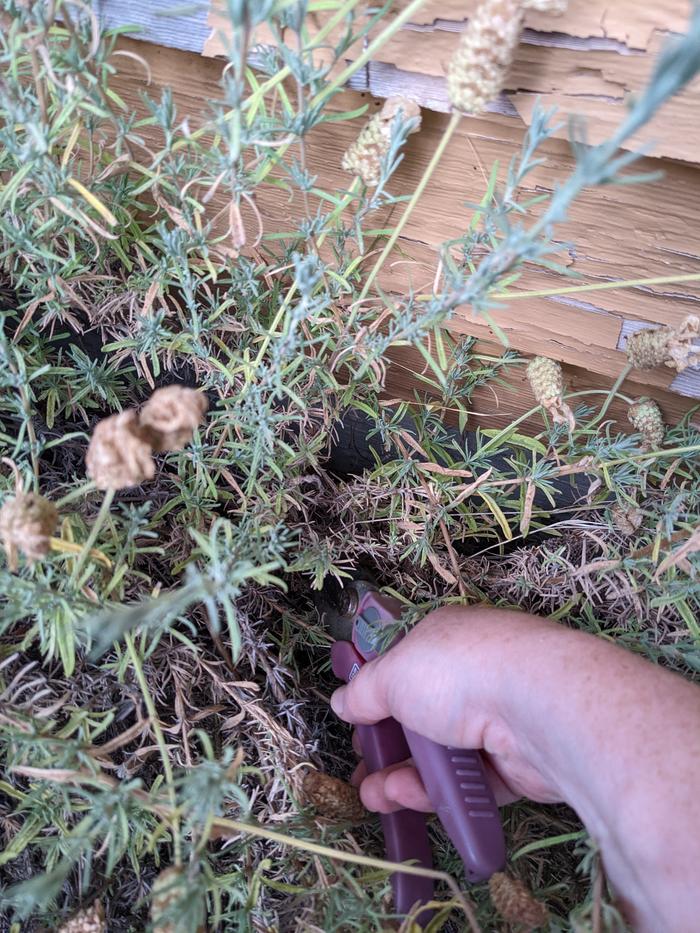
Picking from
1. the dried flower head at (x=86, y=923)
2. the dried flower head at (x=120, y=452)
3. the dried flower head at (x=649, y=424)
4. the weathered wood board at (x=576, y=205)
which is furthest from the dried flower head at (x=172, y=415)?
the dried flower head at (x=649, y=424)

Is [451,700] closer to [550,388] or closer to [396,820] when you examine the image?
[396,820]

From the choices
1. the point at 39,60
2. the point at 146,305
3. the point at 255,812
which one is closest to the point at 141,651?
the point at 255,812

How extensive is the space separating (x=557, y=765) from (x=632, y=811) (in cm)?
13

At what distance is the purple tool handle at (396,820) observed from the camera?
919 millimetres

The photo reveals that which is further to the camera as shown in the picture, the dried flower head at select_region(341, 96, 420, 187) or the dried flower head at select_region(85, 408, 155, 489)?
the dried flower head at select_region(341, 96, 420, 187)

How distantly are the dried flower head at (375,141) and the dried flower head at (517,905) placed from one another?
917 mm

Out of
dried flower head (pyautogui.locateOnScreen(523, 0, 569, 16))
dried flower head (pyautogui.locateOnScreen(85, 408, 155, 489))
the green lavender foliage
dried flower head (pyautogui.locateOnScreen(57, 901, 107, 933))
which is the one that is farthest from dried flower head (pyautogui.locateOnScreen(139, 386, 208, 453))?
dried flower head (pyautogui.locateOnScreen(57, 901, 107, 933))

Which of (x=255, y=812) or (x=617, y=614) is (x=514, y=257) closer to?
(x=617, y=614)

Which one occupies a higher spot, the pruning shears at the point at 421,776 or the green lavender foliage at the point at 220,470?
the green lavender foliage at the point at 220,470

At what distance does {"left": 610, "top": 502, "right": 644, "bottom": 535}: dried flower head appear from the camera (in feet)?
3.80

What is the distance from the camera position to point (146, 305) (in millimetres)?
1010

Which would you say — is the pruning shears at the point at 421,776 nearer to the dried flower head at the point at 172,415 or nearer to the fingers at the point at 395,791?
the fingers at the point at 395,791

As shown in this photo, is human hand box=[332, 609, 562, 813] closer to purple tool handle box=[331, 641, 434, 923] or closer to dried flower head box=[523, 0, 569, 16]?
purple tool handle box=[331, 641, 434, 923]

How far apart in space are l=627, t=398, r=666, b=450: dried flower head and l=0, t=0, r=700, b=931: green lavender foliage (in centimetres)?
4
